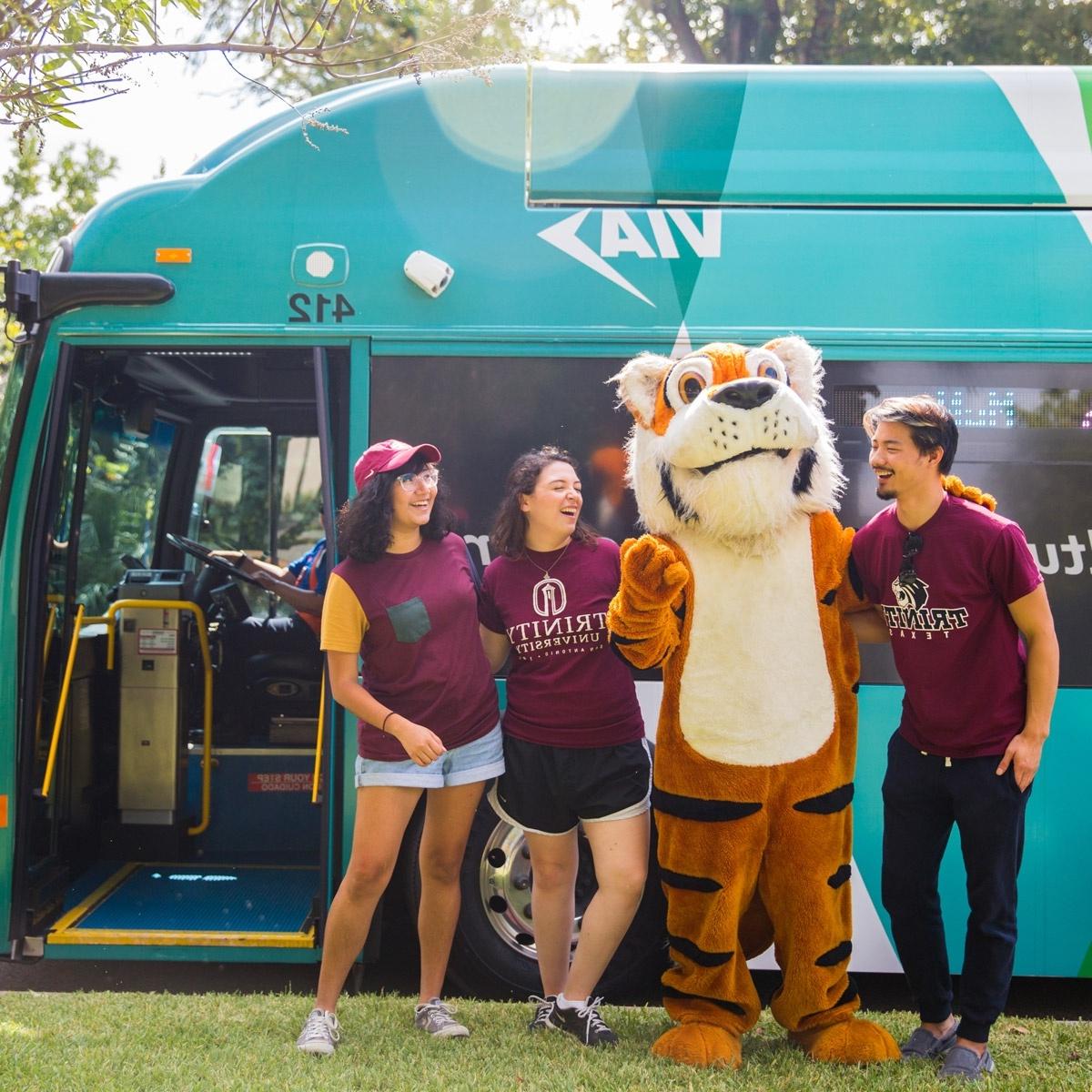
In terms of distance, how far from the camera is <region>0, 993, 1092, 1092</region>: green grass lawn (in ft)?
9.80

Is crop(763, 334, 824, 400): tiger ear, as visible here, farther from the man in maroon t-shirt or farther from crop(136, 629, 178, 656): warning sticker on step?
crop(136, 629, 178, 656): warning sticker on step

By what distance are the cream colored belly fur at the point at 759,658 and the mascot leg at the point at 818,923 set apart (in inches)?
7.3

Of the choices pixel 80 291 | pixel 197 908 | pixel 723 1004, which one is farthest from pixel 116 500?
pixel 723 1004

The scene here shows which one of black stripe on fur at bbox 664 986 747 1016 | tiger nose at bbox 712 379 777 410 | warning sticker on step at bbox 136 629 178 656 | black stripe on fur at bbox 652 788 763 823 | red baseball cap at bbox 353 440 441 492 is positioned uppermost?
tiger nose at bbox 712 379 777 410

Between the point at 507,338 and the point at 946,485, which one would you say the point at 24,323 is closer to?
the point at 507,338

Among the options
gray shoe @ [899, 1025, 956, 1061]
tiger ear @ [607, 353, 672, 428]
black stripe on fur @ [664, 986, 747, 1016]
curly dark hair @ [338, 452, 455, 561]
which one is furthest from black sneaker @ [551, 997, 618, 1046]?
tiger ear @ [607, 353, 672, 428]

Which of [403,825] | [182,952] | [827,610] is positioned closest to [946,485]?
[827,610]

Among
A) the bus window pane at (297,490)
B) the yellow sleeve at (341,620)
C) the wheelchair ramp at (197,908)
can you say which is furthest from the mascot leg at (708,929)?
the bus window pane at (297,490)

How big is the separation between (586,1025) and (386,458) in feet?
5.74

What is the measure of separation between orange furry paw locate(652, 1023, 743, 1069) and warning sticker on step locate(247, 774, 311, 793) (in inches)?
99.1

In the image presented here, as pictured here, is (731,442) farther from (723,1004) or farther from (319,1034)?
(319,1034)

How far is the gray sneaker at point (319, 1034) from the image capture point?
3.22 m

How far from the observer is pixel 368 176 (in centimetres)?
401

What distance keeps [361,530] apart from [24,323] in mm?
1632
